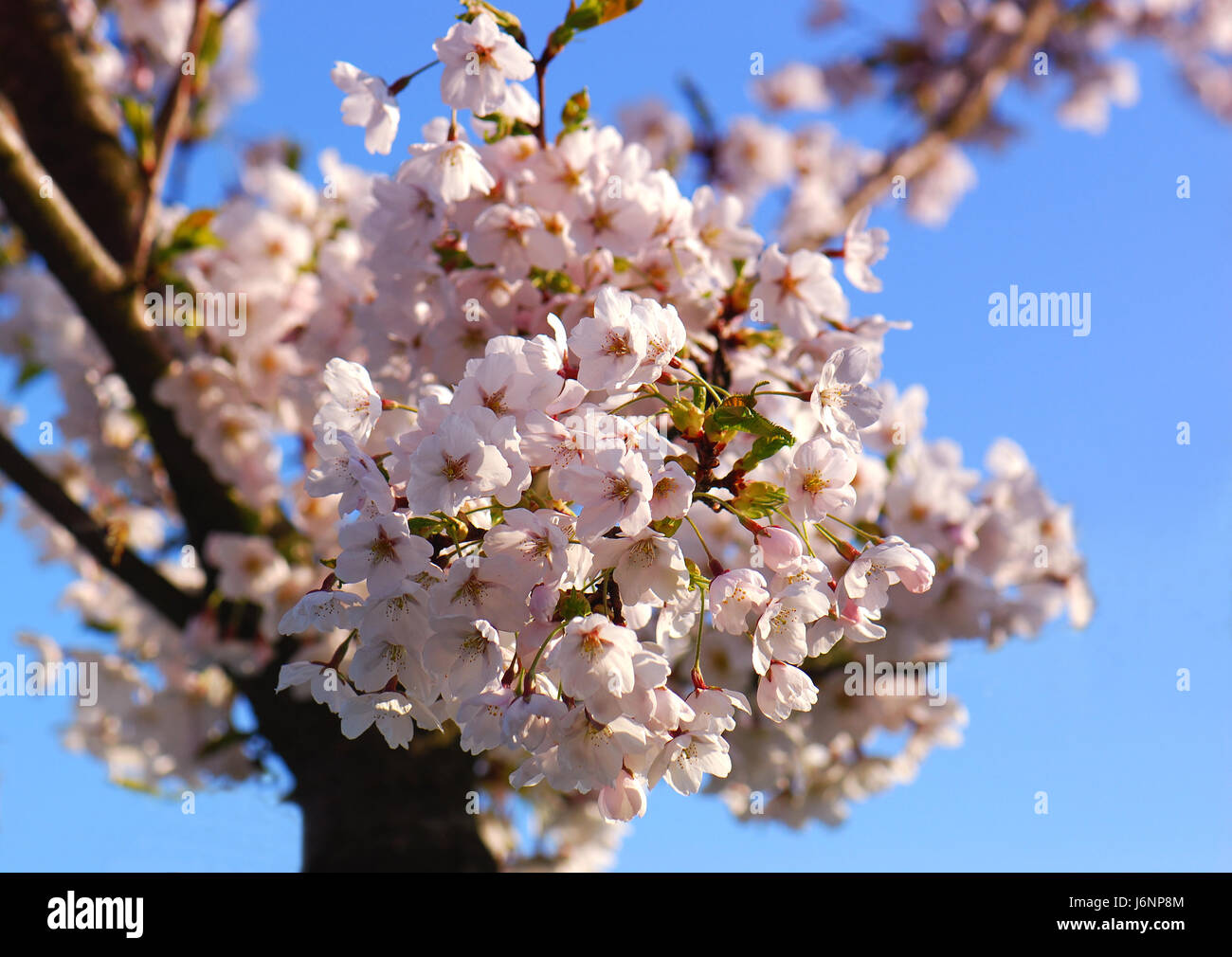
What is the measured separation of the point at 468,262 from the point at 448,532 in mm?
729

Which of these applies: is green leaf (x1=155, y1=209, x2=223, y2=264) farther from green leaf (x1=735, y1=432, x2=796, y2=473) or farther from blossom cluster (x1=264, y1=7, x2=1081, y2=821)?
green leaf (x1=735, y1=432, x2=796, y2=473)

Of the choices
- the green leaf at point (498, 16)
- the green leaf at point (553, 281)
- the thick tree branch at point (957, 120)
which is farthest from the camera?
the thick tree branch at point (957, 120)

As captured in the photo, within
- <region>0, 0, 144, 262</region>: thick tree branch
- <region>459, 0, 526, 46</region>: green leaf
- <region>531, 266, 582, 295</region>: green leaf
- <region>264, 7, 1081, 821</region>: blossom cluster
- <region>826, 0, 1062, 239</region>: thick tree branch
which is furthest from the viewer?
<region>826, 0, 1062, 239</region>: thick tree branch

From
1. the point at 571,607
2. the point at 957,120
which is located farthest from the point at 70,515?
the point at 957,120

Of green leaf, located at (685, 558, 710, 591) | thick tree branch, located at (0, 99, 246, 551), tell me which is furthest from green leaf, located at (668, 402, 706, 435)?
thick tree branch, located at (0, 99, 246, 551)

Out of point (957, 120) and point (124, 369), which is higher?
point (957, 120)

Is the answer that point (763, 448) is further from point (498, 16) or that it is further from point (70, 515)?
point (70, 515)

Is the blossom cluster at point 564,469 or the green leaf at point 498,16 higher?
the green leaf at point 498,16

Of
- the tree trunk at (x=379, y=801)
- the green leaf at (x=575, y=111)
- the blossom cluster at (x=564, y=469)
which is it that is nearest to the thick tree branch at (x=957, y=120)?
the blossom cluster at (x=564, y=469)

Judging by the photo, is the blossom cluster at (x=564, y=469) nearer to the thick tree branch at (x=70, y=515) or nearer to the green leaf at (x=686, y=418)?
the green leaf at (x=686, y=418)

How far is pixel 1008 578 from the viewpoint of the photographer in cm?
246

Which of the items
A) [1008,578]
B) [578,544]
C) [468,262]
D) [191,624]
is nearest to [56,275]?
[191,624]

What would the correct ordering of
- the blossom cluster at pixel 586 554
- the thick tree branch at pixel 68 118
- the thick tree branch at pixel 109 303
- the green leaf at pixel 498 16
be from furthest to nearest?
the thick tree branch at pixel 68 118, the thick tree branch at pixel 109 303, the green leaf at pixel 498 16, the blossom cluster at pixel 586 554

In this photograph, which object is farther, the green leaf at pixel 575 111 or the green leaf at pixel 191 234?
the green leaf at pixel 191 234
